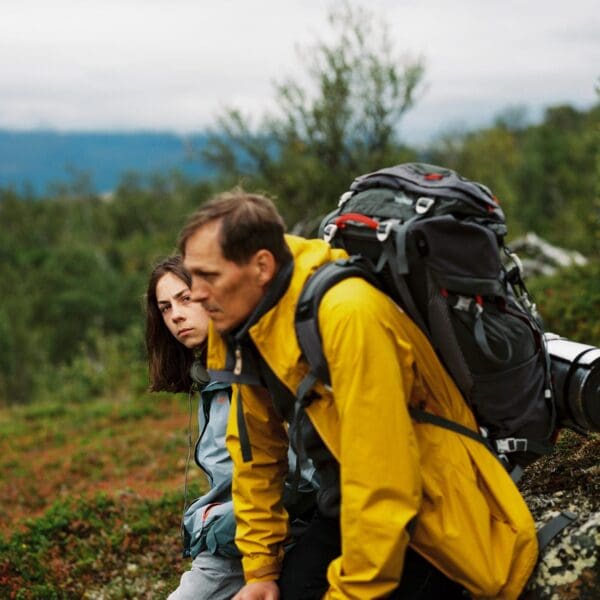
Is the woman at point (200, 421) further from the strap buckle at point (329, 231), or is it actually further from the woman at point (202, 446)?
the strap buckle at point (329, 231)

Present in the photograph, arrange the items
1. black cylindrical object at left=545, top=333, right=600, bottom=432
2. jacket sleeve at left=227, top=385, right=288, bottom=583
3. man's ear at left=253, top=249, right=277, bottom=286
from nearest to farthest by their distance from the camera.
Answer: man's ear at left=253, top=249, right=277, bottom=286 < black cylindrical object at left=545, top=333, right=600, bottom=432 < jacket sleeve at left=227, top=385, right=288, bottom=583

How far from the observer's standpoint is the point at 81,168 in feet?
305

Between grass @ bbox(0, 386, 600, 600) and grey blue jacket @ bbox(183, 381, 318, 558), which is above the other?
grey blue jacket @ bbox(183, 381, 318, 558)

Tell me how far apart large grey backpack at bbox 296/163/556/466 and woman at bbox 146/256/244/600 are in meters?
1.28

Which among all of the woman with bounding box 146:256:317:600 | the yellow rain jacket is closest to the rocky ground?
the yellow rain jacket

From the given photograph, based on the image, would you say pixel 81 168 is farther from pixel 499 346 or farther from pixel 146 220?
pixel 499 346

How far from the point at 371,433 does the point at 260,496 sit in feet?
3.01

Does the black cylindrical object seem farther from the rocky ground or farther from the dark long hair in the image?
the dark long hair

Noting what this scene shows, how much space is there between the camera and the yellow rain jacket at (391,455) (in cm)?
266

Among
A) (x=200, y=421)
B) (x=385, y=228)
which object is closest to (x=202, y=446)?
(x=200, y=421)

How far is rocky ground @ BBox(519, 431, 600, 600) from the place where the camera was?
3.04m

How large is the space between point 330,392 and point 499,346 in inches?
24.9

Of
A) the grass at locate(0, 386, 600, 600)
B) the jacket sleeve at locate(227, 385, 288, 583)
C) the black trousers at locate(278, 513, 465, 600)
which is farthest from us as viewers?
the grass at locate(0, 386, 600, 600)

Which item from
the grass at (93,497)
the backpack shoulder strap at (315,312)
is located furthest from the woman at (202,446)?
the grass at (93,497)
